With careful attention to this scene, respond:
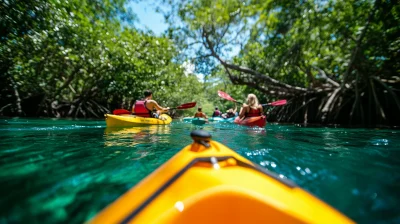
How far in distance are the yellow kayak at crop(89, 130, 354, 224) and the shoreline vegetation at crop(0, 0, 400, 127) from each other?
566 centimetres

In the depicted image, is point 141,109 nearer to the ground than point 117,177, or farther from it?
farther from it

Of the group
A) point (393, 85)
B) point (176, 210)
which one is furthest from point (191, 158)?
point (393, 85)

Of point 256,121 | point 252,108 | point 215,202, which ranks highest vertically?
point 252,108

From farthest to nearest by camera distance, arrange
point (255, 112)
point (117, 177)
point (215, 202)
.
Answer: point (255, 112) < point (117, 177) < point (215, 202)

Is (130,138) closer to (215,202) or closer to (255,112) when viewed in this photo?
(215,202)

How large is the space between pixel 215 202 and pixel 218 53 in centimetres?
1300

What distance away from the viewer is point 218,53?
13.1 meters

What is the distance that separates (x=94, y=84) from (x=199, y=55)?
25.2 ft

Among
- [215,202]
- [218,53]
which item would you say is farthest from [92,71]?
[215,202]

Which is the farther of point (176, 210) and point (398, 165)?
point (398, 165)

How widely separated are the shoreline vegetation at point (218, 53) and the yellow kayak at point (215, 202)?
566 cm

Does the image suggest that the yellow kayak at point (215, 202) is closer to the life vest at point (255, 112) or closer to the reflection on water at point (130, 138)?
the reflection on water at point (130, 138)

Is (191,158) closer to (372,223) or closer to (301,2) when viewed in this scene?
(372,223)

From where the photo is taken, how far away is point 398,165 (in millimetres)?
2279
